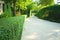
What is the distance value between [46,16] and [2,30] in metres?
28.0

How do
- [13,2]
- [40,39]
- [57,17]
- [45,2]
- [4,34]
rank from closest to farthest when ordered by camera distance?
[4,34] → [40,39] → [13,2] → [57,17] → [45,2]

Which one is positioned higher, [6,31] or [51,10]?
[6,31]

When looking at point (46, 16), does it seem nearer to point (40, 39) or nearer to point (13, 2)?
point (13, 2)

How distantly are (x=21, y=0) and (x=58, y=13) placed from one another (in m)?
6.62

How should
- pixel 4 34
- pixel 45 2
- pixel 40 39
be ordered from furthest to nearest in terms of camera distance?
pixel 45 2, pixel 40 39, pixel 4 34

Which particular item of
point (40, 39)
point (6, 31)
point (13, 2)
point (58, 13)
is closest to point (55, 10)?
point (58, 13)

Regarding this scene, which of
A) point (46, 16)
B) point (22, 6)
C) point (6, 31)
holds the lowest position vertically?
point (46, 16)

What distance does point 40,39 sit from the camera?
437 inches

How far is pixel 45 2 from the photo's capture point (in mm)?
46875

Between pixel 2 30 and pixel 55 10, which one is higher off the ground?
pixel 2 30

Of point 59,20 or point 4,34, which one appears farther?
point 59,20

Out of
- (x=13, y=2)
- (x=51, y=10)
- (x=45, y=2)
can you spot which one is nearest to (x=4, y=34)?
(x=13, y=2)

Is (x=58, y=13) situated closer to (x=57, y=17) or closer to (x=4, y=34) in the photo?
(x=57, y=17)

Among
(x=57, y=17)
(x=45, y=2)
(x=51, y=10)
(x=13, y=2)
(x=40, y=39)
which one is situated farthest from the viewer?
(x=45, y=2)
